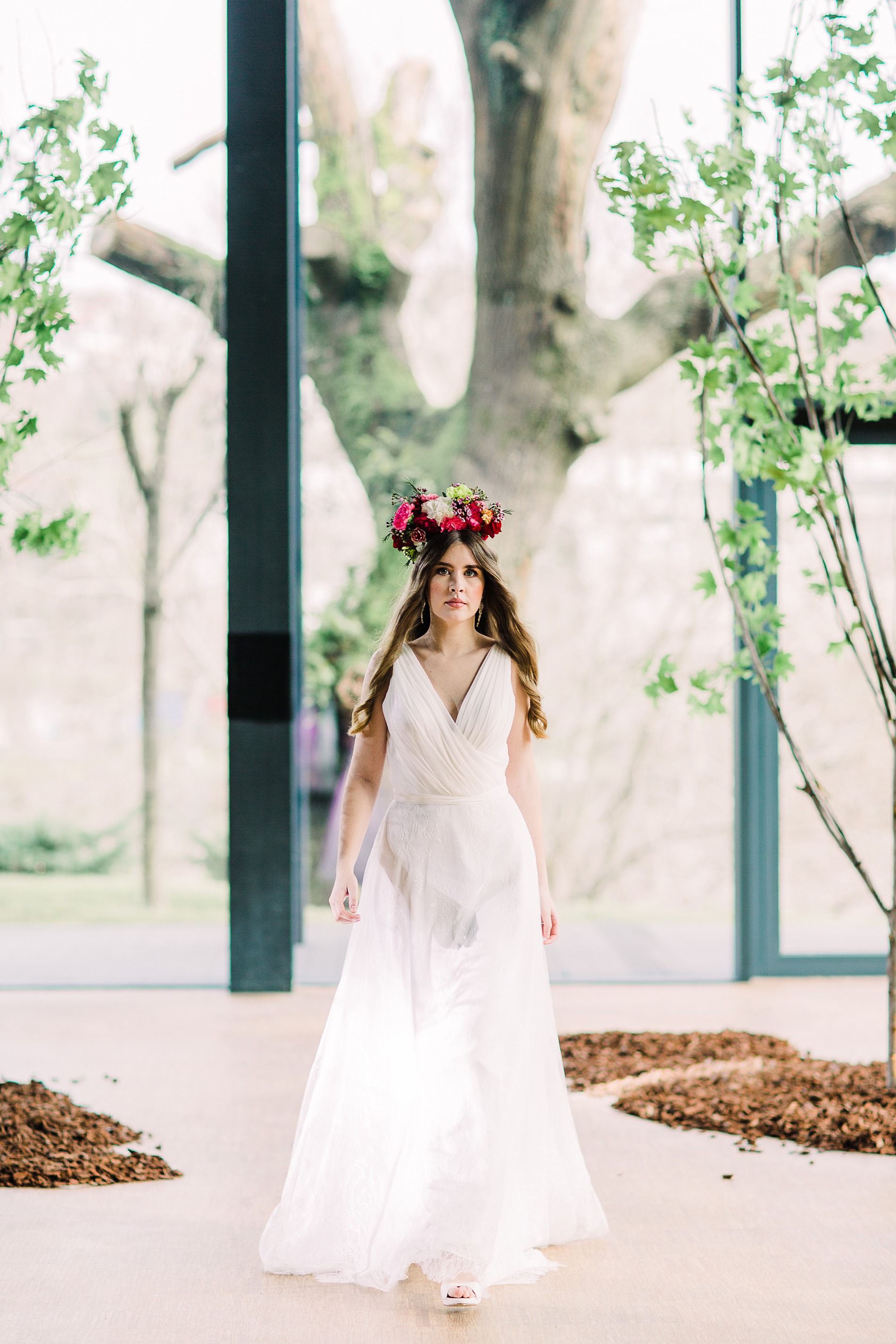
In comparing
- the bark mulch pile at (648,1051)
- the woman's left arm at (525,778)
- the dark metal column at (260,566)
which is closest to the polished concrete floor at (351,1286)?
the bark mulch pile at (648,1051)

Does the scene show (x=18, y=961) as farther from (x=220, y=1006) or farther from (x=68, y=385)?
(x=68, y=385)

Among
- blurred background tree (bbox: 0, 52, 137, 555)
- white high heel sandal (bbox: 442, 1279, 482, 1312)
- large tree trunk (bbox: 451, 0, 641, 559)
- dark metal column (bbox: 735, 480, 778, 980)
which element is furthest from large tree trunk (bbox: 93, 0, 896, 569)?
white high heel sandal (bbox: 442, 1279, 482, 1312)

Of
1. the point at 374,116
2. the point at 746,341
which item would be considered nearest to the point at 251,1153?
the point at 746,341

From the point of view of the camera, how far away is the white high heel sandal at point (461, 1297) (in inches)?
98.1

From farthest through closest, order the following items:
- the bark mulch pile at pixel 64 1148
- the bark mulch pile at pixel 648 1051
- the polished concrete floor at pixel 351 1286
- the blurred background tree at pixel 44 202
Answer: the bark mulch pile at pixel 648 1051
the blurred background tree at pixel 44 202
the bark mulch pile at pixel 64 1148
the polished concrete floor at pixel 351 1286

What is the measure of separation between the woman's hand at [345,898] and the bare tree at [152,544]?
2.77m

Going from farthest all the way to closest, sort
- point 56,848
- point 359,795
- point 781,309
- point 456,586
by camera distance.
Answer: point 56,848 < point 781,309 < point 359,795 < point 456,586

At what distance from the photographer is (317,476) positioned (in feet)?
18.4

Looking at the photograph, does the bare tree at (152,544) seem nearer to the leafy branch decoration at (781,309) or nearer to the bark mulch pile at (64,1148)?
the bark mulch pile at (64,1148)

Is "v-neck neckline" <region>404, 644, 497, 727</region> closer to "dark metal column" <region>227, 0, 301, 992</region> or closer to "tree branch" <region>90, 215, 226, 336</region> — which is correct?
"dark metal column" <region>227, 0, 301, 992</region>

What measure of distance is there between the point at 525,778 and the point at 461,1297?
1.14 meters

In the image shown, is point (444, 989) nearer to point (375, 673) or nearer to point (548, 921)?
point (548, 921)

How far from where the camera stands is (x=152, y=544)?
18.2 ft

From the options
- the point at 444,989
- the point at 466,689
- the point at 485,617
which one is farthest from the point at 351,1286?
the point at 485,617
